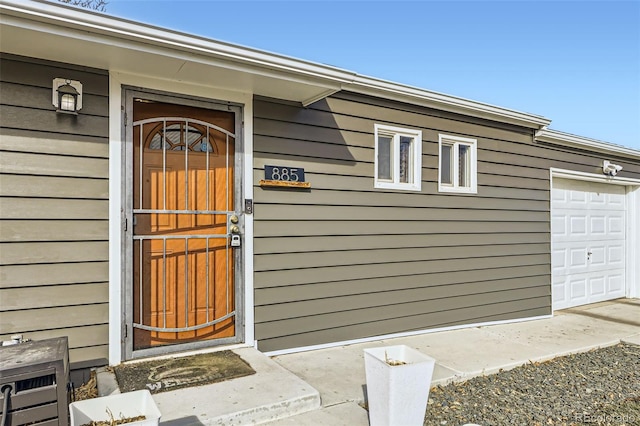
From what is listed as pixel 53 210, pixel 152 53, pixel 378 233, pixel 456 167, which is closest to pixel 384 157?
pixel 378 233

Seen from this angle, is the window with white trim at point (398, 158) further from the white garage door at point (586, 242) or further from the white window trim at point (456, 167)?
the white garage door at point (586, 242)

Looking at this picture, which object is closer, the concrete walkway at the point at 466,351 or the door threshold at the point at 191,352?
the concrete walkway at the point at 466,351

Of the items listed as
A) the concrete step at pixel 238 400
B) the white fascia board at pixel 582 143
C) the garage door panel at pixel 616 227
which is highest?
the white fascia board at pixel 582 143

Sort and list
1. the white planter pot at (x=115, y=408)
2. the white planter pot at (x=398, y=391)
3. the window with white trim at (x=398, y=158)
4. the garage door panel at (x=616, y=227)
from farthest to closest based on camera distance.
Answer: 1. the garage door panel at (x=616, y=227)
2. the window with white trim at (x=398, y=158)
3. the white planter pot at (x=398, y=391)
4. the white planter pot at (x=115, y=408)

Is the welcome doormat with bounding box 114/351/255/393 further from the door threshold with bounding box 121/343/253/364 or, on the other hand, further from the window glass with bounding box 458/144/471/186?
the window glass with bounding box 458/144/471/186

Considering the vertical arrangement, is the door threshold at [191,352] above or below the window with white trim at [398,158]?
below

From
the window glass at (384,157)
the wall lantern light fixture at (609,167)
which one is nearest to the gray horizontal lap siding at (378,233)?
the window glass at (384,157)

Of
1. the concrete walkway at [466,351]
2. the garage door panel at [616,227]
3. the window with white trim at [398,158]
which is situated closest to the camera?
the concrete walkway at [466,351]

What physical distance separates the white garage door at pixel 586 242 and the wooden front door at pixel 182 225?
471 cm

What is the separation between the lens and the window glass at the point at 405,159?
441 centimetres

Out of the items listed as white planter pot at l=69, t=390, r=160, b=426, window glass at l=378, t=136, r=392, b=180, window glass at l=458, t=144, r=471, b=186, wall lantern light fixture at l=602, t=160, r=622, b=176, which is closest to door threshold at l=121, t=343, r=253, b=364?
white planter pot at l=69, t=390, r=160, b=426

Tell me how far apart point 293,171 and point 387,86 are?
1.35 m

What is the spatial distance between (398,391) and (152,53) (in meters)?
2.51

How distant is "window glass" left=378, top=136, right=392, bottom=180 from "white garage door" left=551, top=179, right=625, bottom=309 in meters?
2.97
